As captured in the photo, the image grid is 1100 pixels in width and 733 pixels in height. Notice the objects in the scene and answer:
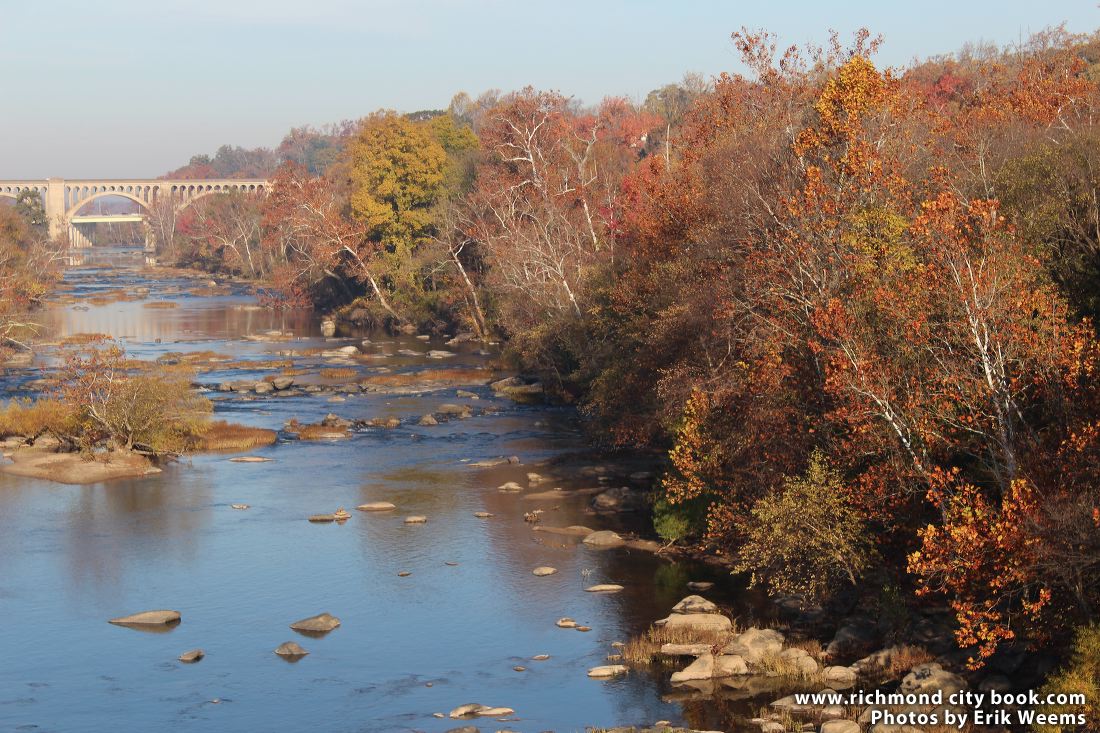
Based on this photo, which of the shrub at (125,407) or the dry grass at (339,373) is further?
the dry grass at (339,373)

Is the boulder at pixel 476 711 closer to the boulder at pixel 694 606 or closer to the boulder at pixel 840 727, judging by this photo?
the boulder at pixel 840 727

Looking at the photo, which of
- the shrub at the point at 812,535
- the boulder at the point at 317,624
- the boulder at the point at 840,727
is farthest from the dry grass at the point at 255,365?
the boulder at the point at 840,727

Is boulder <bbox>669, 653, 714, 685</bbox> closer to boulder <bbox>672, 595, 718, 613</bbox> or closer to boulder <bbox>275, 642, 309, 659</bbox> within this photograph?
boulder <bbox>672, 595, 718, 613</bbox>

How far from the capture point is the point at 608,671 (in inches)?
1103

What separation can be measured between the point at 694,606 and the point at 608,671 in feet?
15.4

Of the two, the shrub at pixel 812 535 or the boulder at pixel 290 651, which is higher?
the shrub at pixel 812 535

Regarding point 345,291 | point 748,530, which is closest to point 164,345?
point 345,291

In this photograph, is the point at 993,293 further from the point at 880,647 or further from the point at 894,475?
the point at 880,647

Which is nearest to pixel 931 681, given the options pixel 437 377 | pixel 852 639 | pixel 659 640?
pixel 852 639

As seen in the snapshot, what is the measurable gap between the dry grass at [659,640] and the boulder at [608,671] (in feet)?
1.91

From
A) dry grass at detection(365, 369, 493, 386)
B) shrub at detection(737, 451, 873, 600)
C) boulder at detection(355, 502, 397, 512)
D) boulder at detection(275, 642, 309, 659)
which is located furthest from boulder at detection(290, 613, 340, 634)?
dry grass at detection(365, 369, 493, 386)

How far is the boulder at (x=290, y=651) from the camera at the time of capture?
29.6m

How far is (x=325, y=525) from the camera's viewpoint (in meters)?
41.1

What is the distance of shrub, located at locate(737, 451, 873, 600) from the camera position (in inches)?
1180
